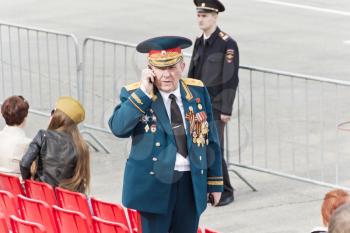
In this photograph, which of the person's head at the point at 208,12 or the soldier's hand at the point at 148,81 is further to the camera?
the person's head at the point at 208,12

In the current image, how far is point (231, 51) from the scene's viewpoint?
1105 centimetres

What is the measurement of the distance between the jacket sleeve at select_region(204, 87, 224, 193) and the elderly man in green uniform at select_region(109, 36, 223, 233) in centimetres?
11

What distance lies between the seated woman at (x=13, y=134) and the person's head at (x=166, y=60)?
2.39 meters

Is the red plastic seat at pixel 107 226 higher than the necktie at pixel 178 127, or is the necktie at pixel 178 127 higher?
the necktie at pixel 178 127

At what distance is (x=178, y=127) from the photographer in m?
8.00

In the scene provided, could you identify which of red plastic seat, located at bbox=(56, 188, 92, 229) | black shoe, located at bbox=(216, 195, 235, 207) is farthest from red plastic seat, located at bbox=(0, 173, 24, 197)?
black shoe, located at bbox=(216, 195, 235, 207)

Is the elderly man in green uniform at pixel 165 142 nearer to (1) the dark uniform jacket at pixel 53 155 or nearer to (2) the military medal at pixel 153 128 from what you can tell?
(2) the military medal at pixel 153 128

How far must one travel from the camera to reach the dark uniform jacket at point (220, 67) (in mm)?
11055

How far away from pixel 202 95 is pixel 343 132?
545 cm

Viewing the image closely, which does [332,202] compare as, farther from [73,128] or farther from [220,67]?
[220,67]

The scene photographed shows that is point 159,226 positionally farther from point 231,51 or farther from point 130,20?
point 130,20

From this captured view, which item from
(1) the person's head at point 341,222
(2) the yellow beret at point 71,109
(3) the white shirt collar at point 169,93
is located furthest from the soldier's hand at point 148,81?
(1) the person's head at point 341,222

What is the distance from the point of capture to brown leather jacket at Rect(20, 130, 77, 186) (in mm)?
9617

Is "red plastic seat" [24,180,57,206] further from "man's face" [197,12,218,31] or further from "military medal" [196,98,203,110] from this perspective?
"man's face" [197,12,218,31]
